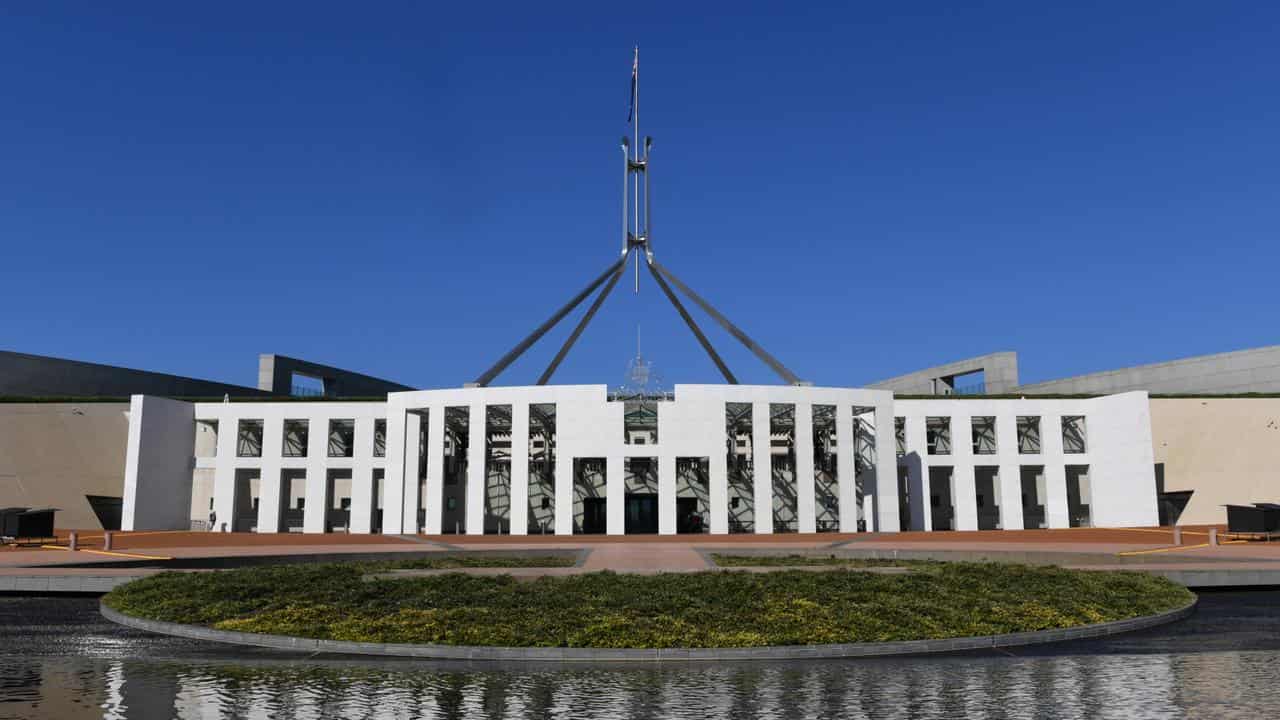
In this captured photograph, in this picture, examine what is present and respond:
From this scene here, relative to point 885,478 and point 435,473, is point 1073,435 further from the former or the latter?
point 435,473

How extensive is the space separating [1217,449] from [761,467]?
2754 cm

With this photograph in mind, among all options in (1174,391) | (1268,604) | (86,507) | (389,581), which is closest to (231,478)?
(86,507)

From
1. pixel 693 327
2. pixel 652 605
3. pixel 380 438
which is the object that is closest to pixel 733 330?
pixel 693 327

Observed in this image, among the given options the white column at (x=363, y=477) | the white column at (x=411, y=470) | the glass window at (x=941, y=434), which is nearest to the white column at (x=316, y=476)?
the white column at (x=363, y=477)

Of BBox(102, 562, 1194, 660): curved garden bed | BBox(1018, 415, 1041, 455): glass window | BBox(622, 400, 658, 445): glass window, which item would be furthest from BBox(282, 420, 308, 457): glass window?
BBox(1018, 415, 1041, 455): glass window

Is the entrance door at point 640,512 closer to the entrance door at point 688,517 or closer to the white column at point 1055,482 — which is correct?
→ the entrance door at point 688,517

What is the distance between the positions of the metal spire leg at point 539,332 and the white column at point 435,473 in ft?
9.68

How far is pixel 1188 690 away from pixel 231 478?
4648 centimetres

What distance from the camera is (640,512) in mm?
48344

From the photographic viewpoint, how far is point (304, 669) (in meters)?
11.4

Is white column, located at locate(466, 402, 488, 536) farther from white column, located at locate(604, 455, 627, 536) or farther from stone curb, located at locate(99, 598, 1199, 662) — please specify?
stone curb, located at locate(99, 598, 1199, 662)

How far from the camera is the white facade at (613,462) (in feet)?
135

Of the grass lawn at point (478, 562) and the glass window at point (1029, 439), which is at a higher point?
the glass window at point (1029, 439)

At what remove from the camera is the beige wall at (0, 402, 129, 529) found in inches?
1932
